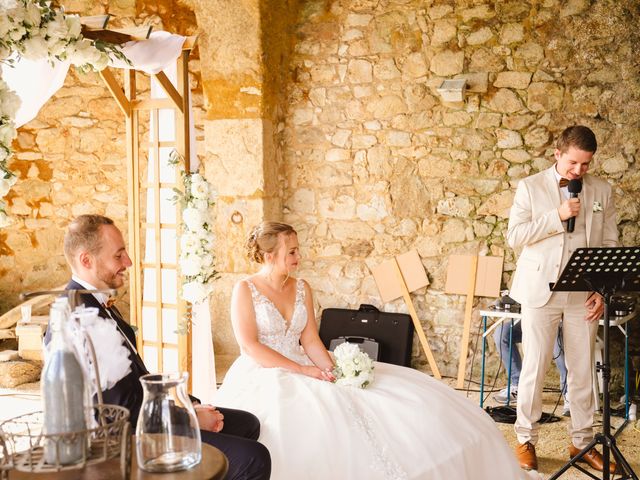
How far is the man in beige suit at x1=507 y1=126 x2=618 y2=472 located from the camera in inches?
166

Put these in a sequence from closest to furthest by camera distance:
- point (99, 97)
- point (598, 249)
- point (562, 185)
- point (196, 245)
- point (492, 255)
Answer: point (598, 249) → point (562, 185) → point (196, 245) → point (492, 255) → point (99, 97)

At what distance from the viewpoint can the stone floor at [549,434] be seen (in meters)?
4.25

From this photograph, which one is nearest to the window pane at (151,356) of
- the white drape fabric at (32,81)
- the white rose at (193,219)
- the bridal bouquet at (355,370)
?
the white rose at (193,219)

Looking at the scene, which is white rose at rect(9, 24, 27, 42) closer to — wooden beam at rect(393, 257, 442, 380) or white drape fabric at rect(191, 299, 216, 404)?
white drape fabric at rect(191, 299, 216, 404)

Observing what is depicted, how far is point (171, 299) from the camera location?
5102mm

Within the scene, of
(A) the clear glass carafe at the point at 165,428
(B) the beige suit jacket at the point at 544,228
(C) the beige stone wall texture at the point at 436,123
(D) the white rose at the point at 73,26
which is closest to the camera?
(A) the clear glass carafe at the point at 165,428

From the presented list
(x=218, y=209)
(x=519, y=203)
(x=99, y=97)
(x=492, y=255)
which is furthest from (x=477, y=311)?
(x=99, y=97)

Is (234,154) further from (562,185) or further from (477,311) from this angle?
(562,185)

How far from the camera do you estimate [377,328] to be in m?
6.26

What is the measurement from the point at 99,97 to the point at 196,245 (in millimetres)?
3154

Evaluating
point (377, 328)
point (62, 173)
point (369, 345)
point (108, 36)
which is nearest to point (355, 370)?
point (108, 36)

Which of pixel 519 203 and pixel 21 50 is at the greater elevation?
pixel 21 50

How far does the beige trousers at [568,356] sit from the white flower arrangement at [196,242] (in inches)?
79.5

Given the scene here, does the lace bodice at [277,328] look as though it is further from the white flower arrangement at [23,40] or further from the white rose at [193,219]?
the white flower arrangement at [23,40]
